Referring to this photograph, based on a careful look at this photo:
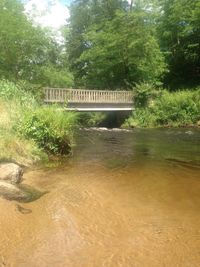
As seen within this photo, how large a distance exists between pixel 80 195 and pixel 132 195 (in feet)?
3.33

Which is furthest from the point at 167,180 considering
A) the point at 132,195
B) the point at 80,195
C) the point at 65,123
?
the point at 65,123

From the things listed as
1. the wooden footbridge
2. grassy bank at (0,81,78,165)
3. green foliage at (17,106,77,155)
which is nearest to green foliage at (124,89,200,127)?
the wooden footbridge

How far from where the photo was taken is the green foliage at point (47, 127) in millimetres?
10602

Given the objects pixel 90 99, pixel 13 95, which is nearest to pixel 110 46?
pixel 90 99

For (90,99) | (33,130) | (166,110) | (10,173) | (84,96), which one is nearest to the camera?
(10,173)

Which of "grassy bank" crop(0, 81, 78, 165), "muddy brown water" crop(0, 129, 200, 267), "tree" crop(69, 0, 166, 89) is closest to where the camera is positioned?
"muddy brown water" crop(0, 129, 200, 267)

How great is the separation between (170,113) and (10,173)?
908 inches

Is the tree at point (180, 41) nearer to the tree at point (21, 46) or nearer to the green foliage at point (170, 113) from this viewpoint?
the green foliage at point (170, 113)

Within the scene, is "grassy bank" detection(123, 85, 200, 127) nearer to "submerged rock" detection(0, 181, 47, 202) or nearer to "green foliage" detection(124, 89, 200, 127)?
"green foliage" detection(124, 89, 200, 127)

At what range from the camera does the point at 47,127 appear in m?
10.7

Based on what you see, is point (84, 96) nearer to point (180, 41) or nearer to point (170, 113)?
point (170, 113)

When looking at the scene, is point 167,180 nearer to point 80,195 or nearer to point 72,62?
point 80,195

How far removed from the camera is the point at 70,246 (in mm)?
4766

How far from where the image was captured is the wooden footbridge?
23492 mm
